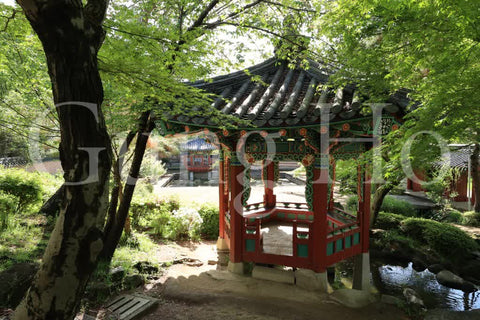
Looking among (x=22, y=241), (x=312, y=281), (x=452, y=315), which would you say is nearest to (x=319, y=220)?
(x=312, y=281)

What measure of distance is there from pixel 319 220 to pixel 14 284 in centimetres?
527

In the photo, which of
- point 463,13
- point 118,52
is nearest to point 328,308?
point 463,13

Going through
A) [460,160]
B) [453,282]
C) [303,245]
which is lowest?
[453,282]

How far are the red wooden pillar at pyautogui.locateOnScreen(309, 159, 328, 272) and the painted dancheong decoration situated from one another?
2 cm

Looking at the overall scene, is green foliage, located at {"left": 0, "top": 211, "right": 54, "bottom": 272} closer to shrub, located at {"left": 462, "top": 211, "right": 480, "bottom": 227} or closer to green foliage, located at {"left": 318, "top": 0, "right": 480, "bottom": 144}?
green foliage, located at {"left": 318, "top": 0, "right": 480, "bottom": 144}

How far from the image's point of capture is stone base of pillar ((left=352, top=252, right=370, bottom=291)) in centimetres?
658

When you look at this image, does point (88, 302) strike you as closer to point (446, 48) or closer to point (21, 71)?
point (21, 71)

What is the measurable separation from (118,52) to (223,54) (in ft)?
9.31

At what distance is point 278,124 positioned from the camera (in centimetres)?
452

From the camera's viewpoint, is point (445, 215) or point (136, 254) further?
point (445, 215)

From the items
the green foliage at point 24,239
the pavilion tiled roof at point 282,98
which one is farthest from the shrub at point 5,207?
the pavilion tiled roof at point 282,98

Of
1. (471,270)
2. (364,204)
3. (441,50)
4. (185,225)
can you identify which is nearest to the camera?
(441,50)

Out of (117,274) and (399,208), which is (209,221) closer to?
(117,274)

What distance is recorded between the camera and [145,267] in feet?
20.0
